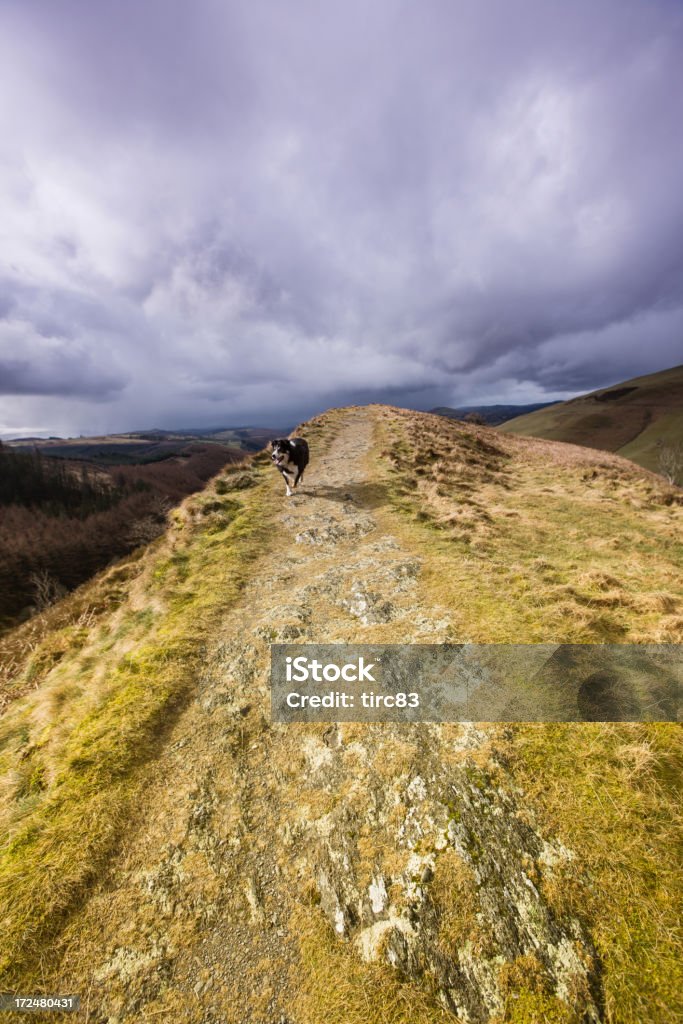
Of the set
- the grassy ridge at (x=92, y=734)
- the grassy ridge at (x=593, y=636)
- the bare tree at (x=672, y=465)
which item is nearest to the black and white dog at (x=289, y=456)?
the grassy ridge at (x=593, y=636)

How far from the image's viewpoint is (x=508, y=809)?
15.4 feet

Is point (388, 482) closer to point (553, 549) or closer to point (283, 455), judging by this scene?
point (283, 455)

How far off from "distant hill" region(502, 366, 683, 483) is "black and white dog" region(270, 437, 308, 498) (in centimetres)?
10477

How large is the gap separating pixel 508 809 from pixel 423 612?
4240mm

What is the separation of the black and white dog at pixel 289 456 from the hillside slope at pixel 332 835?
31.5 feet

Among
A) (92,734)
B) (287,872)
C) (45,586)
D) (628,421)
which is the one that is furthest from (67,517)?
(628,421)

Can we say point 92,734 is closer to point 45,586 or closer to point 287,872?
point 287,872

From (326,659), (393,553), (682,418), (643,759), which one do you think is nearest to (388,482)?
(393,553)

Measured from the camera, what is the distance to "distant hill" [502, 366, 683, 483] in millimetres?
112125

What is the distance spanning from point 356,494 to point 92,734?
13.8m

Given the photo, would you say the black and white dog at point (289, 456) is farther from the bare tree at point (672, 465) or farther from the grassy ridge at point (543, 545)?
the bare tree at point (672, 465)

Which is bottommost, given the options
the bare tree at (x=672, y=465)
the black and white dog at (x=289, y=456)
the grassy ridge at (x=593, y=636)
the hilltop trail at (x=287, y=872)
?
the bare tree at (x=672, y=465)

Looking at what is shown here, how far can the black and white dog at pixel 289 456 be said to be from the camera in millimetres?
18047

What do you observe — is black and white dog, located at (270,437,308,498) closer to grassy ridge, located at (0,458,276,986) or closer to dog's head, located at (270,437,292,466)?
dog's head, located at (270,437,292,466)
